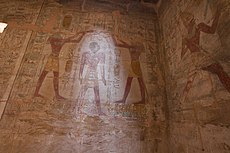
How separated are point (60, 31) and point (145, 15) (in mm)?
2333

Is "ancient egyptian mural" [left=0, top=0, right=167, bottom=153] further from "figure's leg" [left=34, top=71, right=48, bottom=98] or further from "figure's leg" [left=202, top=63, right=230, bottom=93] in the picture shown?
"figure's leg" [left=202, top=63, right=230, bottom=93]

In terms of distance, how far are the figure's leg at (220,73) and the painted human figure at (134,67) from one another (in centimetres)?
153

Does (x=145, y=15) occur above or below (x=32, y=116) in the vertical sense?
above

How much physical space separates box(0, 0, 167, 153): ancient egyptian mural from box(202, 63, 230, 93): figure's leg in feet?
4.79

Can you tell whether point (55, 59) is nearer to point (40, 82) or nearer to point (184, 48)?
point (40, 82)

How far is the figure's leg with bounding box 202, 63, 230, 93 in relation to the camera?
2070 millimetres

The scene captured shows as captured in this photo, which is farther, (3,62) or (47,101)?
(3,62)

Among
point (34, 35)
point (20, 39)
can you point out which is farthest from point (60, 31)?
point (20, 39)

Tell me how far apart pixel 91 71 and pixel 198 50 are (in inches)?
82.6

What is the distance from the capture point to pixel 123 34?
14.5ft

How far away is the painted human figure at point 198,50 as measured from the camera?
2.22m

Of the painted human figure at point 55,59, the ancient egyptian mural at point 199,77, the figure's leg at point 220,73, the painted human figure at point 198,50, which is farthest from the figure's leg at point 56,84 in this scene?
the figure's leg at point 220,73

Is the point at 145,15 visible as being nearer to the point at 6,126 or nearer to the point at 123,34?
the point at 123,34

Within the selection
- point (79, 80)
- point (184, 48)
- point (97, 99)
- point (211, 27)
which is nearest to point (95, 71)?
point (79, 80)
